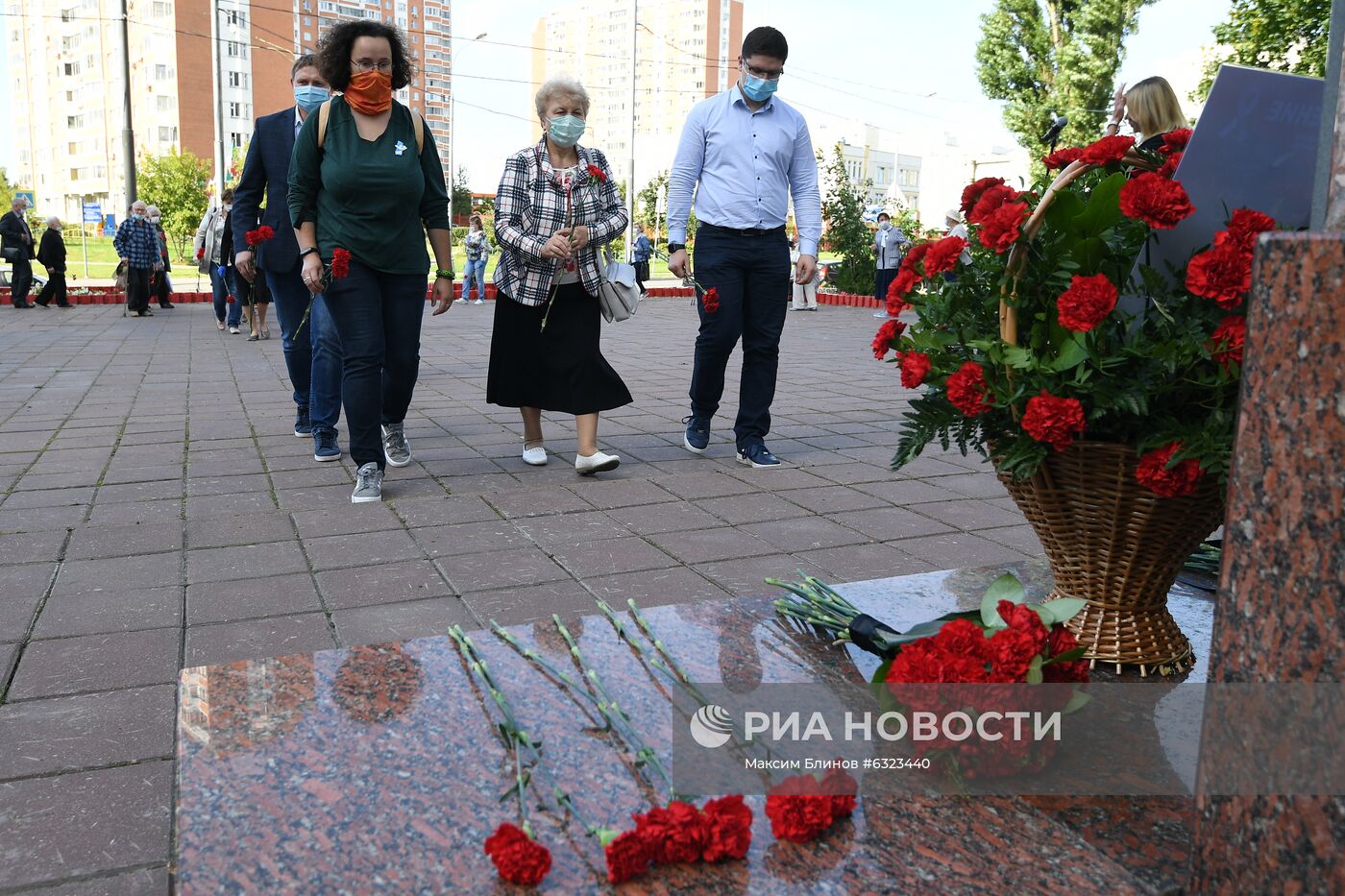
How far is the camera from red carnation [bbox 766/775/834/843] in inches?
65.9

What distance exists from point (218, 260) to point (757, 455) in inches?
318

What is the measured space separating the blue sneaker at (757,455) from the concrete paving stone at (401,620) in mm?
2440

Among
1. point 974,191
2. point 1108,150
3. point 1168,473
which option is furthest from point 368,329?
point 1168,473

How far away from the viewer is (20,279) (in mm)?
19734

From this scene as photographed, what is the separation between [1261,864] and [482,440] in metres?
5.53

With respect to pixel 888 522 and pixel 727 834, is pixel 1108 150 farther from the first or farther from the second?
pixel 888 522

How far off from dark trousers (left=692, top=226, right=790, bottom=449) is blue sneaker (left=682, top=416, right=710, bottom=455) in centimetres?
31

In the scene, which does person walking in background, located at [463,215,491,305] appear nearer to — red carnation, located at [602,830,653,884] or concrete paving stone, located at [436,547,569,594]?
concrete paving stone, located at [436,547,569,594]

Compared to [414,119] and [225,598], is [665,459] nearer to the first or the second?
[414,119]

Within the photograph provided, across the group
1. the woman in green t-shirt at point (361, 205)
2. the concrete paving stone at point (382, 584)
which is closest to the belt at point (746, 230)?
the woman in green t-shirt at point (361, 205)

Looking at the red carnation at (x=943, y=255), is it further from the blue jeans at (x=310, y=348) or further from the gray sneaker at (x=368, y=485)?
the blue jeans at (x=310, y=348)

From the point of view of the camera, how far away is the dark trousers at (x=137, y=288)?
59.9ft

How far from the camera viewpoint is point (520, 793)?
179 cm

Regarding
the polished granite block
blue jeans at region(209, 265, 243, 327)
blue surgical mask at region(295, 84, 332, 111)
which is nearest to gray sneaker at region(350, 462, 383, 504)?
blue surgical mask at region(295, 84, 332, 111)
